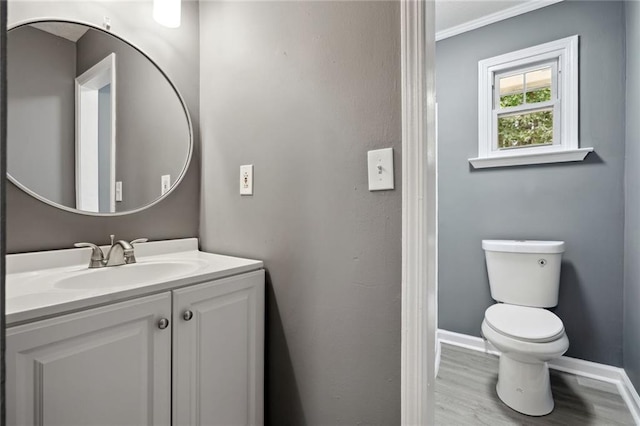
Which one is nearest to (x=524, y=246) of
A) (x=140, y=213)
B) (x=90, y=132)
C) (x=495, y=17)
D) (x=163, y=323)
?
(x=495, y=17)

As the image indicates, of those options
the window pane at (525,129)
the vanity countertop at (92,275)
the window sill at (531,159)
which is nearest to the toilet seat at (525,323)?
the window sill at (531,159)

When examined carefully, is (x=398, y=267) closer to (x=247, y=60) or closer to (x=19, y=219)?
(x=247, y=60)

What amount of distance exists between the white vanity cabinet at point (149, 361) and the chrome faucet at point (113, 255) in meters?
0.36

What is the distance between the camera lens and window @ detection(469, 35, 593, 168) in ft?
6.31

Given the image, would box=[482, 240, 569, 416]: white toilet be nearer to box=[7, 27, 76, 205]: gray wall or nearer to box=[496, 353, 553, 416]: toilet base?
box=[496, 353, 553, 416]: toilet base

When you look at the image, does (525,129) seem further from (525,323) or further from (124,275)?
(124,275)

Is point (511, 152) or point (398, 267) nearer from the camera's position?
point (398, 267)

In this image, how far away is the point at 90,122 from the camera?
1163mm

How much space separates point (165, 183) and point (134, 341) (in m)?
0.73

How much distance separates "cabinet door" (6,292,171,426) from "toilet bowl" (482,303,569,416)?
1538 mm

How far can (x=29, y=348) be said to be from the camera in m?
0.65

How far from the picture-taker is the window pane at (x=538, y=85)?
2.06 meters

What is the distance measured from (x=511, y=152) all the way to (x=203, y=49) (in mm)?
2000

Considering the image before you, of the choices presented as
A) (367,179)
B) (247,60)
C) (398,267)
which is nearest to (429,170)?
(367,179)
